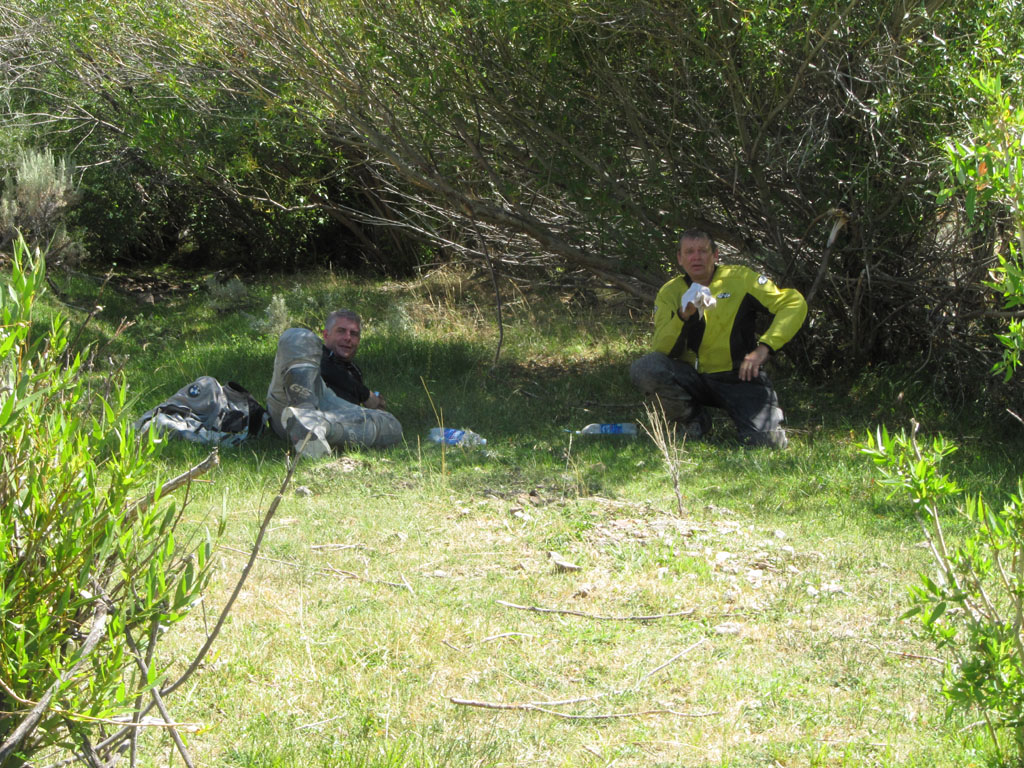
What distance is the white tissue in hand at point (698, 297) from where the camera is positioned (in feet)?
23.5

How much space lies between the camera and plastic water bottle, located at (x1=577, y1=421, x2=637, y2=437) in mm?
7666

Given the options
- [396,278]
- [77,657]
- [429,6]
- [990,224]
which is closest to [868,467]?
[990,224]

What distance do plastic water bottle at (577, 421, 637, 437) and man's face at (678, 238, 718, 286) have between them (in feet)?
3.78

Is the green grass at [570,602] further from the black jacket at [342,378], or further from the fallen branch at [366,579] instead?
the black jacket at [342,378]

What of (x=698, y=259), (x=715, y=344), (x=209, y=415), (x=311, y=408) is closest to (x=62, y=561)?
(x=311, y=408)

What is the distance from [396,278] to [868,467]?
399 inches

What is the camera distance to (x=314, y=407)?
6906 mm

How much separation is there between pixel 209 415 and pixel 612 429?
280 centimetres

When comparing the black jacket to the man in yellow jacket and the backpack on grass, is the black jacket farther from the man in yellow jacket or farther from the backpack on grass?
the man in yellow jacket

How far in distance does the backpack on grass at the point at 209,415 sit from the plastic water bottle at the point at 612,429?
230 centimetres

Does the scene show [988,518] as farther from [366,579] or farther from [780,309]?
[780,309]

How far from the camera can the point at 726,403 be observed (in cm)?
747

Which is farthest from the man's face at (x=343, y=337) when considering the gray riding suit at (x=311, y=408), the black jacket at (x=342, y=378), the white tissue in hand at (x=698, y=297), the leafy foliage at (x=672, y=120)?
the white tissue in hand at (x=698, y=297)

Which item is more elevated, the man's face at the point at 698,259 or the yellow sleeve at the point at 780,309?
the man's face at the point at 698,259
